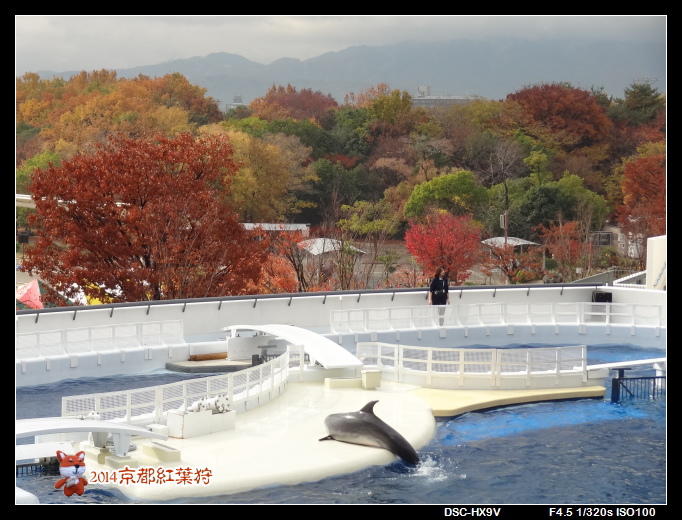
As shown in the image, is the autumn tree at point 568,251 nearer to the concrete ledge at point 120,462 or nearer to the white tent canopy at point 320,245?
the white tent canopy at point 320,245

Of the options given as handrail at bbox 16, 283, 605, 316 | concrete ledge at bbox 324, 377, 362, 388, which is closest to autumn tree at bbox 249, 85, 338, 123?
handrail at bbox 16, 283, 605, 316

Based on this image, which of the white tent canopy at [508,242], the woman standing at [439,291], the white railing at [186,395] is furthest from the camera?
the white tent canopy at [508,242]

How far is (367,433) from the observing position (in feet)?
50.2

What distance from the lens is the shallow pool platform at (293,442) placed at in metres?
13.2

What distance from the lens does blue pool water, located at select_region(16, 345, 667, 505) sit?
13.3 m

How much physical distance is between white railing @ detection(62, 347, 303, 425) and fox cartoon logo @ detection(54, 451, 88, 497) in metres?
1.39

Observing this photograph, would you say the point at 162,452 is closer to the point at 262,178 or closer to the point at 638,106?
the point at 262,178

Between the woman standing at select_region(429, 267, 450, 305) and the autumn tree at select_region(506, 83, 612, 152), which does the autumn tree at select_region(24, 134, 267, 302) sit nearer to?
the woman standing at select_region(429, 267, 450, 305)

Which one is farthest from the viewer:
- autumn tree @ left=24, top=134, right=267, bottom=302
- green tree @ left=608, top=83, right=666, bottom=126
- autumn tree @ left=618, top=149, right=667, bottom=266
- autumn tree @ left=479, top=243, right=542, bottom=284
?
green tree @ left=608, top=83, right=666, bottom=126

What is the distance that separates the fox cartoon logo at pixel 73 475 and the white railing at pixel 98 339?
8.77m

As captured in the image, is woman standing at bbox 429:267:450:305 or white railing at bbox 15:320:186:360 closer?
white railing at bbox 15:320:186:360

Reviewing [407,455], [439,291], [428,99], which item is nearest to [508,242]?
[439,291]

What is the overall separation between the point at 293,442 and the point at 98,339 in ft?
29.0

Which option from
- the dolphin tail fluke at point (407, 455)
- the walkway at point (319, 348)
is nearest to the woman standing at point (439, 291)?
the walkway at point (319, 348)
